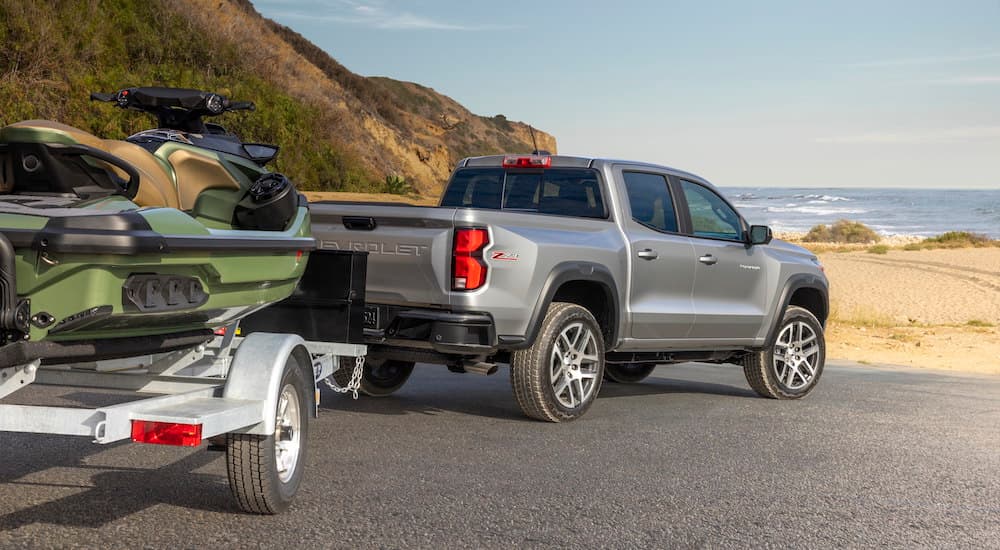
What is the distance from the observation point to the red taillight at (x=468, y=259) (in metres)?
7.92

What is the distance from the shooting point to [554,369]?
8633 millimetres

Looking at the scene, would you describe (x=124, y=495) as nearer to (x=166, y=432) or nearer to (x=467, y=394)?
(x=166, y=432)

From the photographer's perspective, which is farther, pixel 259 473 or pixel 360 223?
pixel 360 223

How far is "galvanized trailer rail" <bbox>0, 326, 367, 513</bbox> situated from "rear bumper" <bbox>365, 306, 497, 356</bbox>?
1545 millimetres

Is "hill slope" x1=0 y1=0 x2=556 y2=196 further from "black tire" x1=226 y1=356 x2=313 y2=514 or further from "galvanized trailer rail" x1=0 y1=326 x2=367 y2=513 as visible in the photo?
"black tire" x1=226 y1=356 x2=313 y2=514

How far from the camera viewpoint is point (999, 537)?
5723 mm

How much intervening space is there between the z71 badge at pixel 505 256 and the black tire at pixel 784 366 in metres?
3.60

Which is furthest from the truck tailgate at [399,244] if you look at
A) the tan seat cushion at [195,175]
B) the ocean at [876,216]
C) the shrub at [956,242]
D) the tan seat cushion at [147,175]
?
the ocean at [876,216]

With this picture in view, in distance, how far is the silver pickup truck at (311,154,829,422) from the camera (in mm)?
7984

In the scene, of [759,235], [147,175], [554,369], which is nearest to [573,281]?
[554,369]

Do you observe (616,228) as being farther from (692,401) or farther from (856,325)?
(856,325)

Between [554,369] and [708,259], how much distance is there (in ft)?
6.79

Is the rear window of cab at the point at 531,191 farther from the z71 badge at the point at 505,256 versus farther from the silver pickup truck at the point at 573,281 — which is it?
the z71 badge at the point at 505,256

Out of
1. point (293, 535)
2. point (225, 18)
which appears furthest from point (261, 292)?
point (225, 18)
